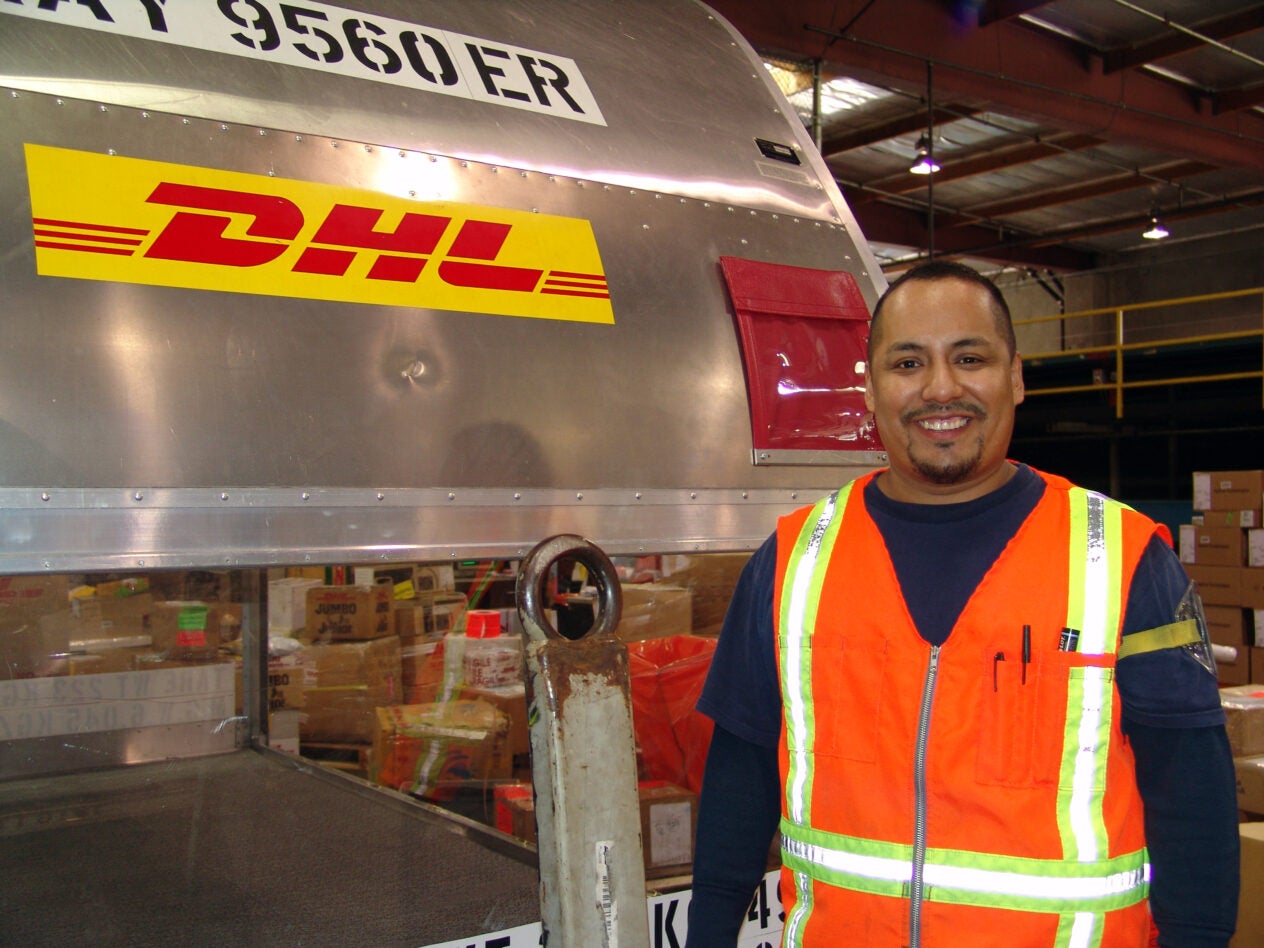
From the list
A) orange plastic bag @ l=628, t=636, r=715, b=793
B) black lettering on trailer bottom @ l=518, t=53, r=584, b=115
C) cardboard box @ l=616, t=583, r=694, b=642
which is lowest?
orange plastic bag @ l=628, t=636, r=715, b=793

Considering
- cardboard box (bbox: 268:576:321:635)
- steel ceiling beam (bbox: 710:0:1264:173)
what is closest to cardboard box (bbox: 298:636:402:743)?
cardboard box (bbox: 268:576:321:635)

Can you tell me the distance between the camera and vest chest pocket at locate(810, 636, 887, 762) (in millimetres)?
1468

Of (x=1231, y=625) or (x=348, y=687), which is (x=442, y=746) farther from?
(x=1231, y=625)

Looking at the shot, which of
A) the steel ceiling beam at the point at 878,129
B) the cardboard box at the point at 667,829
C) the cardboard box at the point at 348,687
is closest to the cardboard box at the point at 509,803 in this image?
the cardboard box at the point at 667,829

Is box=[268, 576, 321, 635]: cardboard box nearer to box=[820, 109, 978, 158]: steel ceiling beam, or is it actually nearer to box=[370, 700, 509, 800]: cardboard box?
box=[370, 700, 509, 800]: cardboard box

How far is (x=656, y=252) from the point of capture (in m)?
2.32

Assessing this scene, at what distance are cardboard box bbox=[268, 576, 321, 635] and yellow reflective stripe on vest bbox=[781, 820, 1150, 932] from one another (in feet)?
8.63

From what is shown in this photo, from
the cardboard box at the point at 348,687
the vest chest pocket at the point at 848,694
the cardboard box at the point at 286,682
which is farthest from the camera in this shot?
the cardboard box at the point at 286,682

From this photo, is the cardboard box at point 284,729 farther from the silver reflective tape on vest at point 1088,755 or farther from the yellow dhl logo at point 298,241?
the silver reflective tape on vest at point 1088,755

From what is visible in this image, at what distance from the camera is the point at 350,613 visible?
132 inches

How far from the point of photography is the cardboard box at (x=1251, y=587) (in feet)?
28.3

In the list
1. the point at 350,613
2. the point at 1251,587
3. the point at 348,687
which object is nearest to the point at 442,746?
the point at 348,687

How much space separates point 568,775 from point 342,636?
1.81 metres

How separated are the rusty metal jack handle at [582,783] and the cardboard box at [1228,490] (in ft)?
27.6
